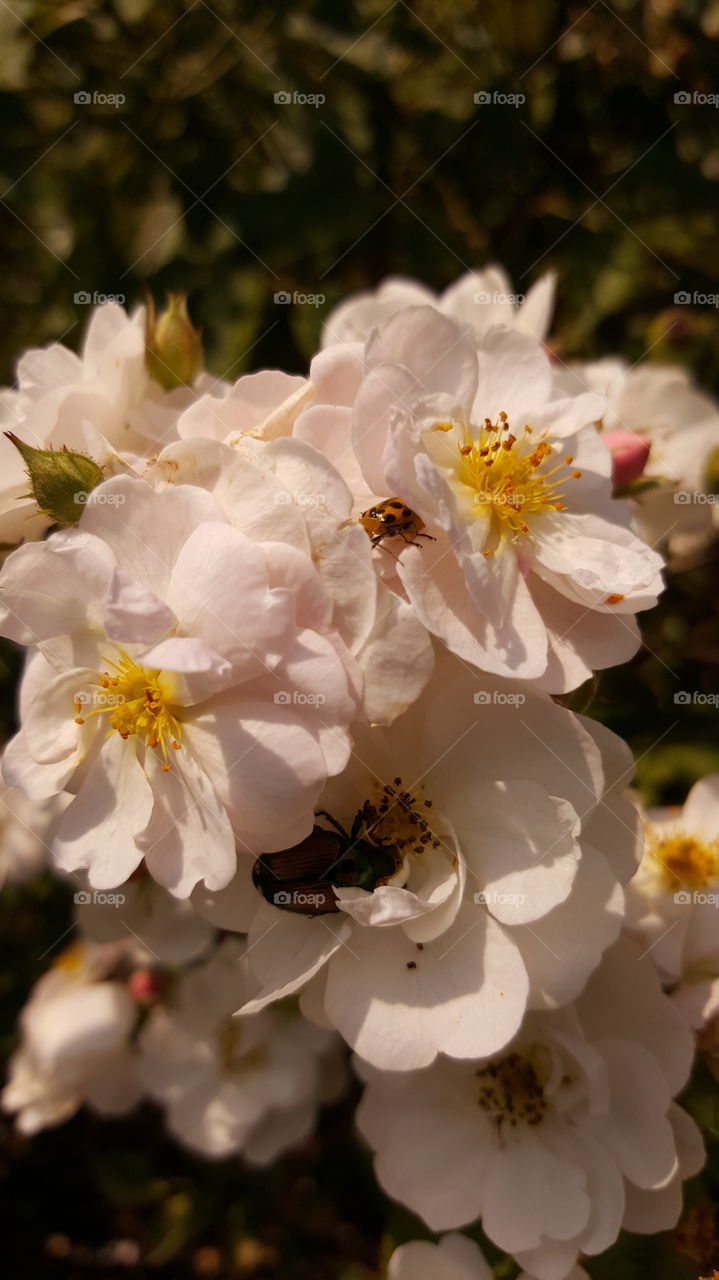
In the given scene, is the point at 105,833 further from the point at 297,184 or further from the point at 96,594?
the point at 297,184

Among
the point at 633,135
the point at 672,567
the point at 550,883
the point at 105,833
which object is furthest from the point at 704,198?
the point at 105,833

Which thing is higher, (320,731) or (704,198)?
(704,198)

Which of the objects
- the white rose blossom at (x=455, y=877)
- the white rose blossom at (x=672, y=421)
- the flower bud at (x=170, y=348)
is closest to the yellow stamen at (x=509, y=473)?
the white rose blossom at (x=455, y=877)

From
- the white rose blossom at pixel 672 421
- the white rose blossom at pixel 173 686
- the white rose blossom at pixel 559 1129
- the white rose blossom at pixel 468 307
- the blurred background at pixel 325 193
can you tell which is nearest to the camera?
the white rose blossom at pixel 173 686

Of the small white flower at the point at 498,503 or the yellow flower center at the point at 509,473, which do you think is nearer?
the small white flower at the point at 498,503

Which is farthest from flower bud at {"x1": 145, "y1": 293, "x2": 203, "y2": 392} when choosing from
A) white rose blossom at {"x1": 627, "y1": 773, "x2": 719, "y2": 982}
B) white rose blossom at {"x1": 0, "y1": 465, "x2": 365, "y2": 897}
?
white rose blossom at {"x1": 627, "y1": 773, "x2": 719, "y2": 982}

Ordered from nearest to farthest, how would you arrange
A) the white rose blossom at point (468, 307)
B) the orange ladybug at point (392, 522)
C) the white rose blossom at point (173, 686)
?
the white rose blossom at point (173, 686)
the orange ladybug at point (392, 522)
the white rose blossom at point (468, 307)

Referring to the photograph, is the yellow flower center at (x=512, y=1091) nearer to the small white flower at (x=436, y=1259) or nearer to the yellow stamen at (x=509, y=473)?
the small white flower at (x=436, y=1259)
